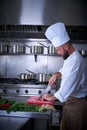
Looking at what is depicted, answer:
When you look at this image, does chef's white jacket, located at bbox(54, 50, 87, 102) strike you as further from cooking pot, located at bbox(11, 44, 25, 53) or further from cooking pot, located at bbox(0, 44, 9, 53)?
cooking pot, located at bbox(0, 44, 9, 53)

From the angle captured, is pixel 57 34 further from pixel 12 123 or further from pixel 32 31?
pixel 32 31

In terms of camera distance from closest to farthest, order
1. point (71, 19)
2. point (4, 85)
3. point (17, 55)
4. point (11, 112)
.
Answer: point (11, 112) → point (4, 85) → point (71, 19) → point (17, 55)

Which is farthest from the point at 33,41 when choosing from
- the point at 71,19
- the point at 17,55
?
the point at 71,19

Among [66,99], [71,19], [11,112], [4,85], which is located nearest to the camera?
[11,112]

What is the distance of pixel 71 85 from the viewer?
284cm

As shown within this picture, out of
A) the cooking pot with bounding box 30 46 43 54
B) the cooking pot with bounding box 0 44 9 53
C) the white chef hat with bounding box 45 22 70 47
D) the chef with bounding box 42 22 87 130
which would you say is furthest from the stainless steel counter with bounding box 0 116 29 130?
the cooking pot with bounding box 0 44 9 53

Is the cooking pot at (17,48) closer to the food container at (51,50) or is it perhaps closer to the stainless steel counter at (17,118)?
the food container at (51,50)

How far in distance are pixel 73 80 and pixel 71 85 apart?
55 millimetres

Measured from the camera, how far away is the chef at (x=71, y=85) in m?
2.85

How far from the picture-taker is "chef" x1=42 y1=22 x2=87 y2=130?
2.85 metres

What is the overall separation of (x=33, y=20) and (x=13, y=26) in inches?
17.8

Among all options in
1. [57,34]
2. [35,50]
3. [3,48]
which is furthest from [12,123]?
[3,48]

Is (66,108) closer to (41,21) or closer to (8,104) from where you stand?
(8,104)

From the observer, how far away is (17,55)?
6305mm
